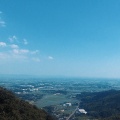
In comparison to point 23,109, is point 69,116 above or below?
below

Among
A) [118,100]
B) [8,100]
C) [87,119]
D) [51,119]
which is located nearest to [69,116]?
[87,119]

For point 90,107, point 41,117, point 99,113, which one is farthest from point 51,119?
point 90,107

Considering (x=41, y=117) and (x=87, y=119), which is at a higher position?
(x=41, y=117)

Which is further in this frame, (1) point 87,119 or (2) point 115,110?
(2) point 115,110

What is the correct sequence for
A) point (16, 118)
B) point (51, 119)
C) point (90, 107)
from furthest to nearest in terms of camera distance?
point (90, 107) → point (51, 119) → point (16, 118)

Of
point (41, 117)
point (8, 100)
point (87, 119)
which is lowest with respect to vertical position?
point (87, 119)

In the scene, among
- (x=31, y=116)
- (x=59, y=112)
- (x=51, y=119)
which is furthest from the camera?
(x=59, y=112)

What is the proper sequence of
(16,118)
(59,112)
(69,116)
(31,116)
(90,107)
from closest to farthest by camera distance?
(16,118)
(31,116)
(69,116)
(59,112)
(90,107)

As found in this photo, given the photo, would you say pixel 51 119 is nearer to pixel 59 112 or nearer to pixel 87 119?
pixel 87 119

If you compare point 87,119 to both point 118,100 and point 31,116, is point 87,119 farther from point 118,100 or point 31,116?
point 31,116
